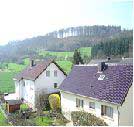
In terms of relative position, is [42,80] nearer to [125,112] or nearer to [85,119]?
[85,119]

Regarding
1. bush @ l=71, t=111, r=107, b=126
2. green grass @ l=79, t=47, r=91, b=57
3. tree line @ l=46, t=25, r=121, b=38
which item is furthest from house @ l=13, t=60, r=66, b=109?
green grass @ l=79, t=47, r=91, b=57

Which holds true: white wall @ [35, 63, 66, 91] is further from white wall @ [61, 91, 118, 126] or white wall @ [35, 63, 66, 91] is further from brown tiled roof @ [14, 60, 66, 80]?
white wall @ [61, 91, 118, 126]

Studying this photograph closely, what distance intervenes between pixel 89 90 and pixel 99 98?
0.85m

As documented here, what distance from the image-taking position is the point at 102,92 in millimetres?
7836

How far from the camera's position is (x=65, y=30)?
28.1 meters

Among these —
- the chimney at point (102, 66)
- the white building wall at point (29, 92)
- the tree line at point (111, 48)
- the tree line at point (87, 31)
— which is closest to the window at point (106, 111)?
the chimney at point (102, 66)

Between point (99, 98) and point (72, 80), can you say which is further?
point (72, 80)

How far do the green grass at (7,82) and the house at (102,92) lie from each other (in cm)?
873

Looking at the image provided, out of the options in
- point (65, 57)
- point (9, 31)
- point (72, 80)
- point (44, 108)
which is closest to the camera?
point (9, 31)

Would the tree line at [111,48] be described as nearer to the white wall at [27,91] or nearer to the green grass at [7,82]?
the green grass at [7,82]

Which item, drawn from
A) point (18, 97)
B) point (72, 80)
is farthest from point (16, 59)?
point (72, 80)

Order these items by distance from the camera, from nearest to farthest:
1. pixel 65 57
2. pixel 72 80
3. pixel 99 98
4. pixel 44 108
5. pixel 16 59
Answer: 1. pixel 99 98
2. pixel 72 80
3. pixel 44 108
4. pixel 16 59
5. pixel 65 57

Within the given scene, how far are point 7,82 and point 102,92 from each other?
1377 cm

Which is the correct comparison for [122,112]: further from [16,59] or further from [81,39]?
[81,39]
